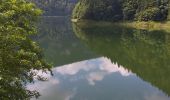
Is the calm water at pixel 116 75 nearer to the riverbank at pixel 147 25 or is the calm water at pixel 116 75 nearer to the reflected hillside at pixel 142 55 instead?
the reflected hillside at pixel 142 55

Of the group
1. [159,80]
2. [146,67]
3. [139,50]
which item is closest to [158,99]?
[159,80]

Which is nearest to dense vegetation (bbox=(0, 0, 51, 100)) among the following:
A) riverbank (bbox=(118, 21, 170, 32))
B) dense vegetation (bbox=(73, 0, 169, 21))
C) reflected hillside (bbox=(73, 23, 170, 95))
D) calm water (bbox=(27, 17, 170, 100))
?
calm water (bbox=(27, 17, 170, 100))

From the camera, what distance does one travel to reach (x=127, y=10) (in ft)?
583

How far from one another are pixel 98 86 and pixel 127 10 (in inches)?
5085

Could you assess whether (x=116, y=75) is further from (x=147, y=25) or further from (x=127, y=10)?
(x=127, y=10)

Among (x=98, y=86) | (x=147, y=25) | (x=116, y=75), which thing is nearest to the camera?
(x=98, y=86)

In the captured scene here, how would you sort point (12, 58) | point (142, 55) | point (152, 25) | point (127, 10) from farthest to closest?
point (127, 10) → point (152, 25) → point (142, 55) → point (12, 58)

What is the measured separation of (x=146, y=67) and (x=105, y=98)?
881 inches

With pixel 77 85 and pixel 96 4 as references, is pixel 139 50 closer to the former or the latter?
pixel 77 85

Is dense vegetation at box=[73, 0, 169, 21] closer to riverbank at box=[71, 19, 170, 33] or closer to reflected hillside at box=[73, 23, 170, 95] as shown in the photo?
riverbank at box=[71, 19, 170, 33]

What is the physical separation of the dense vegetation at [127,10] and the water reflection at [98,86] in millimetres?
90580

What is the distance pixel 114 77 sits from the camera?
58.8 m

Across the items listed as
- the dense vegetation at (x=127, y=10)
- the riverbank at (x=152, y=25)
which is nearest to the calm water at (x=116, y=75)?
the riverbank at (x=152, y=25)

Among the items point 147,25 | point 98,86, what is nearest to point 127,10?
point 147,25
